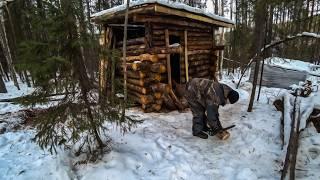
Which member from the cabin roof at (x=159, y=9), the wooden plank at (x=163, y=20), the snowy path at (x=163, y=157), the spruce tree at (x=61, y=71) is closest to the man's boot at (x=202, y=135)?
the snowy path at (x=163, y=157)

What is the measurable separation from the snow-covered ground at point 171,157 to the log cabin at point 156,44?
5.99 feet

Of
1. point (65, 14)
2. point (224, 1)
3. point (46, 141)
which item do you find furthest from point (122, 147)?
point (224, 1)

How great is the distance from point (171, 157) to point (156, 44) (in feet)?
13.9

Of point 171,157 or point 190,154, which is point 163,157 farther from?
point 190,154

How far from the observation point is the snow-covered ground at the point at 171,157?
4.00 meters

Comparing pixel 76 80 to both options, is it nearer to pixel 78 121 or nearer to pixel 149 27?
pixel 78 121

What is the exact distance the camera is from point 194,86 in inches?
220

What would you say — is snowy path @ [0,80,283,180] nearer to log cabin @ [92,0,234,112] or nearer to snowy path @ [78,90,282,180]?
snowy path @ [78,90,282,180]

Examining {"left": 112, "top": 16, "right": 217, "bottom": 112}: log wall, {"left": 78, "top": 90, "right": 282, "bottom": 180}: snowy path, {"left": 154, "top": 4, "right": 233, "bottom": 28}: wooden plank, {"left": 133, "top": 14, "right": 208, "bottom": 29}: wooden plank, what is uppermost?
{"left": 154, "top": 4, "right": 233, "bottom": 28}: wooden plank

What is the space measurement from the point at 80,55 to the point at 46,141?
1482 mm

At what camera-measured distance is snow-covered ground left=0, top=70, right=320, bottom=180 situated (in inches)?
158

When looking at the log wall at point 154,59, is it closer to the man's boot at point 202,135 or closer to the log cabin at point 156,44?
the log cabin at point 156,44

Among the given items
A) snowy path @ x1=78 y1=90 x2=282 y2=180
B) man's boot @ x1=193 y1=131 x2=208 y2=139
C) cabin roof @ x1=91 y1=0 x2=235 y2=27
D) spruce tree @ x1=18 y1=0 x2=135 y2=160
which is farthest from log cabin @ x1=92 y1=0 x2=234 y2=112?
spruce tree @ x1=18 y1=0 x2=135 y2=160

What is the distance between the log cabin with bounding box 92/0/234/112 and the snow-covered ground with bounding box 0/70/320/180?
1.82m
